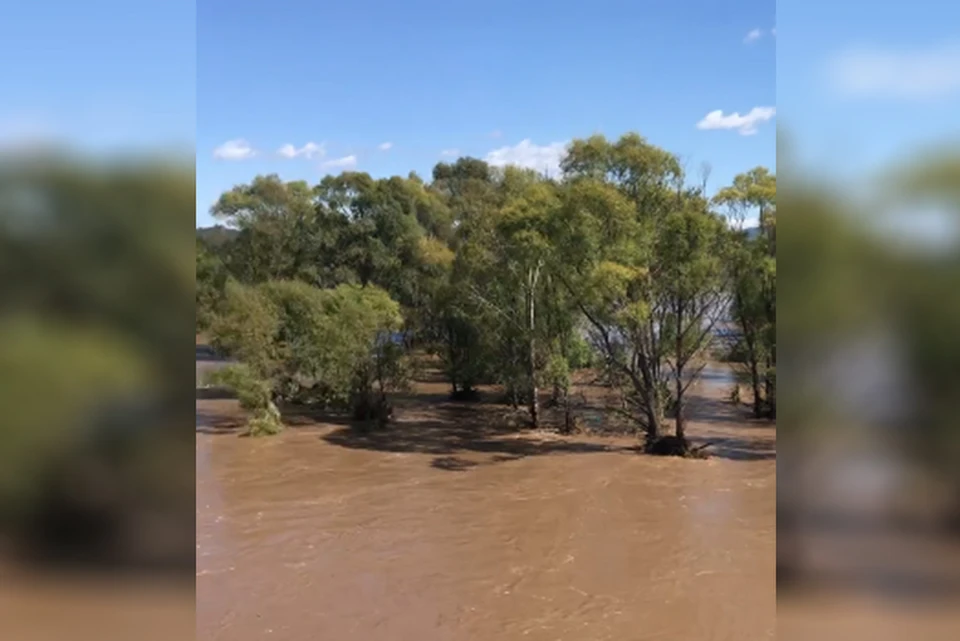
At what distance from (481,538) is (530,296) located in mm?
3351

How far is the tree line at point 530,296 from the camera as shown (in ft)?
21.7

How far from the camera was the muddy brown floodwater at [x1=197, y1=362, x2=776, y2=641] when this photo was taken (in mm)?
3762

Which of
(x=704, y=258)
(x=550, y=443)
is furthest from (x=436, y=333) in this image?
(x=704, y=258)

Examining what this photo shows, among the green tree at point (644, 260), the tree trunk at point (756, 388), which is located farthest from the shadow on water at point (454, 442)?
the tree trunk at point (756, 388)

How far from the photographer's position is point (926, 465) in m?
2.06

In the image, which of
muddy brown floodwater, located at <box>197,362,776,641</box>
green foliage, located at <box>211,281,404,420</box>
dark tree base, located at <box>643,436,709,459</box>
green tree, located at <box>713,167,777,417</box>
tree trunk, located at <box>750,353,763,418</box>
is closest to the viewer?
muddy brown floodwater, located at <box>197,362,776,641</box>

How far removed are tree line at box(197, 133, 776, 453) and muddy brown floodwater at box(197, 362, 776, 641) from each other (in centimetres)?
68

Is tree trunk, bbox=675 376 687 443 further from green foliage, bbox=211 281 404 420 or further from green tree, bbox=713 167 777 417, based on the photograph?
green foliage, bbox=211 281 404 420

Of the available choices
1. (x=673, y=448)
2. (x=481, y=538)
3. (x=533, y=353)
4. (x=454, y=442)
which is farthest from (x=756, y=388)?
(x=481, y=538)

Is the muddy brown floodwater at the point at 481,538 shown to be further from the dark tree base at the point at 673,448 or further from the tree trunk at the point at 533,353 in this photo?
the tree trunk at the point at 533,353

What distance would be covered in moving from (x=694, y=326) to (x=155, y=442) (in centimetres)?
584

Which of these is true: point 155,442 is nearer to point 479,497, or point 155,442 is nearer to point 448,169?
point 479,497

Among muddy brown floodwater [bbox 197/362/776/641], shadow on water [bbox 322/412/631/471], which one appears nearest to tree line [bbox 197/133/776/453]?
shadow on water [bbox 322/412/631/471]

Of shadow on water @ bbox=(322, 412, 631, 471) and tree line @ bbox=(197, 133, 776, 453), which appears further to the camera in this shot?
shadow on water @ bbox=(322, 412, 631, 471)
